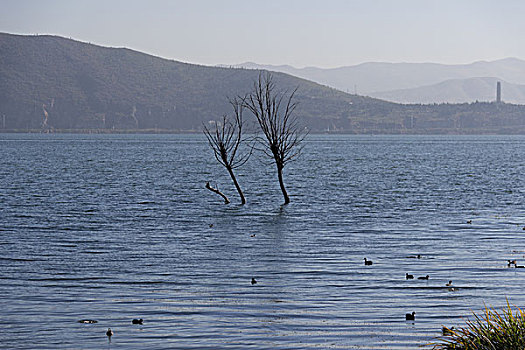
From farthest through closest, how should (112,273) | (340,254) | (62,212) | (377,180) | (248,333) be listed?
(377,180)
(62,212)
(340,254)
(112,273)
(248,333)

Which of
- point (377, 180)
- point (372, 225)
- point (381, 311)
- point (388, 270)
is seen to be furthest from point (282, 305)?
point (377, 180)

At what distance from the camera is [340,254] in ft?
75.1

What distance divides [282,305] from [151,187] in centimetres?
4195

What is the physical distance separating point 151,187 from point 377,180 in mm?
19460

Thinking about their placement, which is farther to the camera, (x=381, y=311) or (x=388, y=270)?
(x=388, y=270)

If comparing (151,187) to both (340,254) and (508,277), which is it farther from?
(508,277)

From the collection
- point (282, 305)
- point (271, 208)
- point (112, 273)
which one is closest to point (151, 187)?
point (271, 208)

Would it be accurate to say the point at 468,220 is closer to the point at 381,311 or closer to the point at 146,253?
the point at 146,253

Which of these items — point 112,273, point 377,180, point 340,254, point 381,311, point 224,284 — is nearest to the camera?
point 381,311

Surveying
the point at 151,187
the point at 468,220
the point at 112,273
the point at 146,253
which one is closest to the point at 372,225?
the point at 468,220

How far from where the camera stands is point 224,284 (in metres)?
18.0

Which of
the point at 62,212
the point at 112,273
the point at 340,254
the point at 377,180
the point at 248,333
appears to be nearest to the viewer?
the point at 248,333

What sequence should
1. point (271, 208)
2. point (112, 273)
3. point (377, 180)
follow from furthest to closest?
point (377, 180), point (271, 208), point (112, 273)

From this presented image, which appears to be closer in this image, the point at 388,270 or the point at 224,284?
the point at 224,284
